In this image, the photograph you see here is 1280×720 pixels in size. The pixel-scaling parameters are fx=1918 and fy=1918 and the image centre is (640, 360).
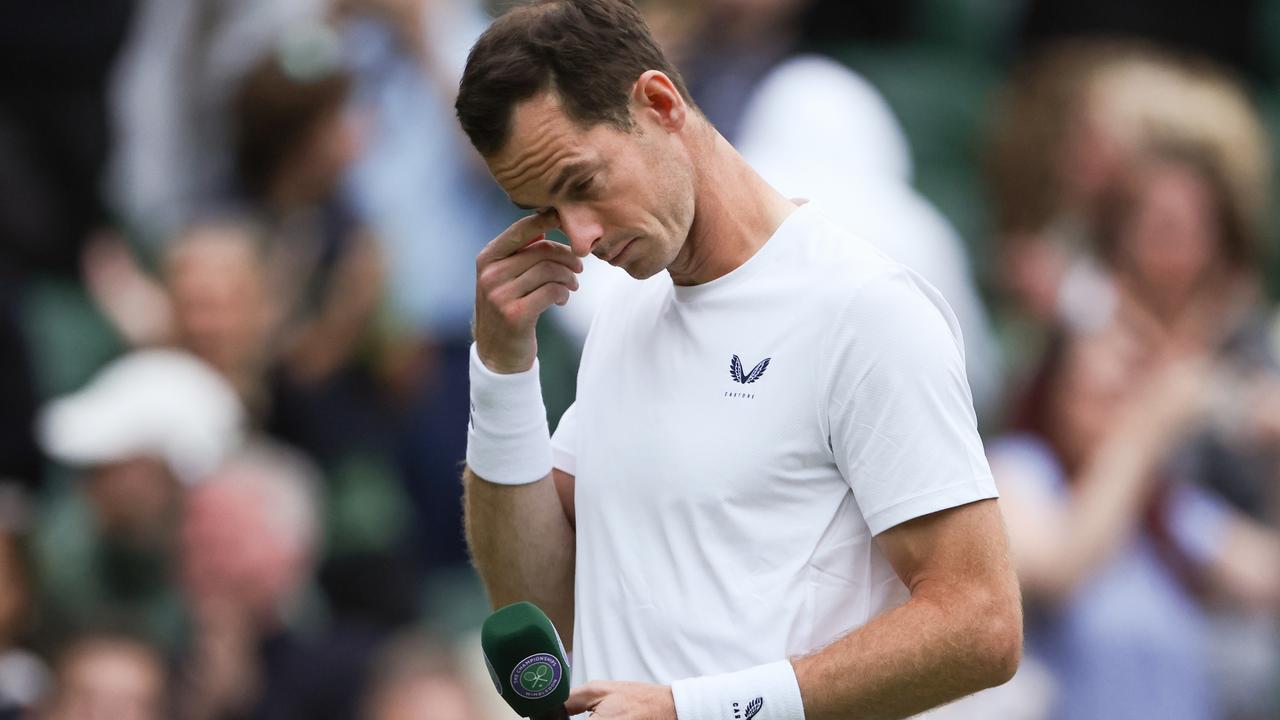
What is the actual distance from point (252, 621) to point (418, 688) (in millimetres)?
561

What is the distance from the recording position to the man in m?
2.70

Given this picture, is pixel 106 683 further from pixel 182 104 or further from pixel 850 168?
pixel 850 168

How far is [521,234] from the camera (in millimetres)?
2951

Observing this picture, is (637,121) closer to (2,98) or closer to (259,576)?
(259,576)

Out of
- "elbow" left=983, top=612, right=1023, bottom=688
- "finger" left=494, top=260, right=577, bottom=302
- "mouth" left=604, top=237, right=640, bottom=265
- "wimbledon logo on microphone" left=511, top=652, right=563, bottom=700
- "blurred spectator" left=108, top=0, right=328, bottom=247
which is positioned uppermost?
"blurred spectator" left=108, top=0, right=328, bottom=247

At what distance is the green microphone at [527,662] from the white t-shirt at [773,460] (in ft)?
1.09

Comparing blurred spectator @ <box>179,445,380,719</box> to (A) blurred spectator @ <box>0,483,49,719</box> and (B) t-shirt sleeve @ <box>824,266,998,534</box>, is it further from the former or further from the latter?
(B) t-shirt sleeve @ <box>824,266,998,534</box>

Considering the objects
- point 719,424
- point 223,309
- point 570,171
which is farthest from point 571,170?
point 223,309

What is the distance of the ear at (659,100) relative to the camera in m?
2.85

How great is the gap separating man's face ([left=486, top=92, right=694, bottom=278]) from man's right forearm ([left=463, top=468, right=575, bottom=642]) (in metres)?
0.47

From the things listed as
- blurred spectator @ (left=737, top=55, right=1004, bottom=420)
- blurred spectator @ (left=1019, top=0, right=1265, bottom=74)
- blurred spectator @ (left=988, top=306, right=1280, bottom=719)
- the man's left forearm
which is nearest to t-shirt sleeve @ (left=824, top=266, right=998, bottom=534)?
the man's left forearm

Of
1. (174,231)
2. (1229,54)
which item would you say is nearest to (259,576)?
(174,231)

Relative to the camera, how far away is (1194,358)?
6.63 m

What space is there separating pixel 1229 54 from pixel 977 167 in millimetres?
1317
